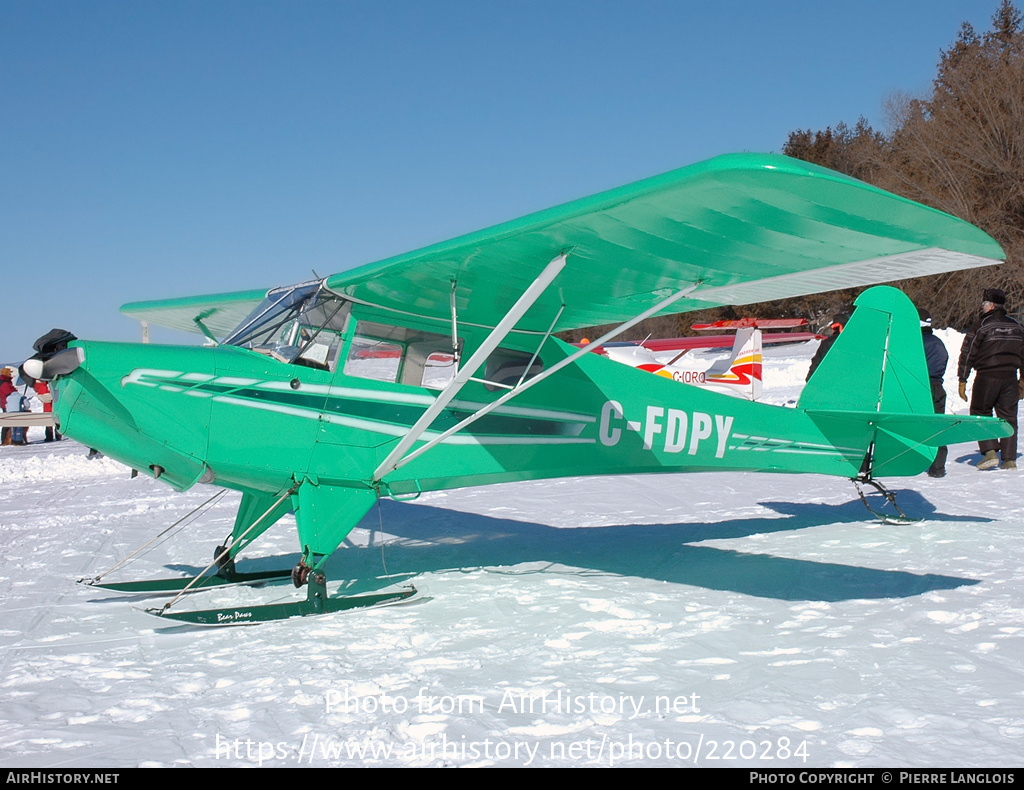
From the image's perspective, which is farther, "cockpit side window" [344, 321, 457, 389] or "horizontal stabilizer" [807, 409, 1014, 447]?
"horizontal stabilizer" [807, 409, 1014, 447]

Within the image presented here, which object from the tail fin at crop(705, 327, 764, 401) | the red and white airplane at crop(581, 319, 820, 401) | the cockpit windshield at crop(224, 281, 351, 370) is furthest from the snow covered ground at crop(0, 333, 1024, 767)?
the tail fin at crop(705, 327, 764, 401)

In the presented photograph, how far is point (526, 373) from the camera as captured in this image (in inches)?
202

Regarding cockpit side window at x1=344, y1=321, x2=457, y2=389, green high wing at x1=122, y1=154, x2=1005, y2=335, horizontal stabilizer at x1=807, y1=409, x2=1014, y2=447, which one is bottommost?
horizontal stabilizer at x1=807, y1=409, x2=1014, y2=447

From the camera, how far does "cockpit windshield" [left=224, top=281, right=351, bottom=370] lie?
4.96m

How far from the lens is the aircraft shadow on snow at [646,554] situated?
4.92 m

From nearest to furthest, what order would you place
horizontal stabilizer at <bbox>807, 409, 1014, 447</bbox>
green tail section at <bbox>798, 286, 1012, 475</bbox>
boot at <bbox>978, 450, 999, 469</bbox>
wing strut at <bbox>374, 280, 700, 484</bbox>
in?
wing strut at <bbox>374, 280, 700, 484</bbox>, horizontal stabilizer at <bbox>807, 409, 1014, 447</bbox>, green tail section at <bbox>798, 286, 1012, 475</bbox>, boot at <bbox>978, 450, 999, 469</bbox>

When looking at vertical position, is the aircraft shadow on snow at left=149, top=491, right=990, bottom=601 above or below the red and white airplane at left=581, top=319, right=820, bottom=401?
A: below

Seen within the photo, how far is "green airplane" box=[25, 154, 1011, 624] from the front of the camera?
12.5 feet

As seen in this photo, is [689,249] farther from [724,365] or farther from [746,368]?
[724,365]

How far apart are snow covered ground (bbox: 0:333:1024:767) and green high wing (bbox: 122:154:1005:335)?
6.27 feet

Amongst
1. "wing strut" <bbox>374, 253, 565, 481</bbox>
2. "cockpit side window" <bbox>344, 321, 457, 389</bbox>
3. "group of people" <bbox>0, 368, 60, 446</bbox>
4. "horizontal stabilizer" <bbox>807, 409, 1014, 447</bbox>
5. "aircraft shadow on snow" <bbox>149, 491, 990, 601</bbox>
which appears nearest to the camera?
"wing strut" <bbox>374, 253, 565, 481</bbox>

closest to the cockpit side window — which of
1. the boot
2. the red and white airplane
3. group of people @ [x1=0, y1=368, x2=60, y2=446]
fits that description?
the boot

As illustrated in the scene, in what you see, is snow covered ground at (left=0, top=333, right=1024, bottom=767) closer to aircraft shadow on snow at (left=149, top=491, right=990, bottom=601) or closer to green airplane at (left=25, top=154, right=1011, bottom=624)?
aircraft shadow on snow at (left=149, top=491, right=990, bottom=601)

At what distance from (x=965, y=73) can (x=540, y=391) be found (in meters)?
31.4
